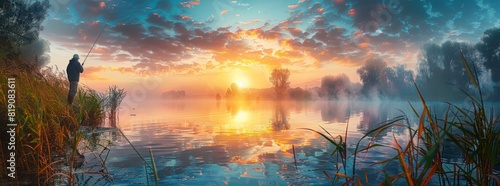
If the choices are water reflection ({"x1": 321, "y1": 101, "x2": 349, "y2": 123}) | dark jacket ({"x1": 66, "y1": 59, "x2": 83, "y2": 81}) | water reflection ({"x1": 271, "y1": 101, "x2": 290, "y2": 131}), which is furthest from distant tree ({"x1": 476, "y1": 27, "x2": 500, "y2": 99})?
dark jacket ({"x1": 66, "y1": 59, "x2": 83, "y2": 81})


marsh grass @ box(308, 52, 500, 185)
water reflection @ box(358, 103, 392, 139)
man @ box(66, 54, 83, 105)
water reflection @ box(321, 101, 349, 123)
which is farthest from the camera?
water reflection @ box(321, 101, 349, 123)

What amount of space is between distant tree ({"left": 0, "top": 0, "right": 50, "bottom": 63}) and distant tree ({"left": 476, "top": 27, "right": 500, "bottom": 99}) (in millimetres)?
89383

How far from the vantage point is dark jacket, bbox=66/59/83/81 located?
17.4 metres

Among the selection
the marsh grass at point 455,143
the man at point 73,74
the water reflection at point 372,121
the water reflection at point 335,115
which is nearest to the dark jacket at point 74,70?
the man at point 73,74

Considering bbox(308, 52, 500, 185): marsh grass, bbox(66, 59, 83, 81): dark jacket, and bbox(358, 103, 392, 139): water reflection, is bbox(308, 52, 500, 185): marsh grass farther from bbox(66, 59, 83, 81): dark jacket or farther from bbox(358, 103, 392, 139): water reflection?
bbox(66, 59, 83, 81): dark jacket

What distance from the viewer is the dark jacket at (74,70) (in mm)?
17375

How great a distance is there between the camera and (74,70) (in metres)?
17.5

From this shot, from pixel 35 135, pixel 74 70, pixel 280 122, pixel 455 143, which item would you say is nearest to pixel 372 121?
pixel 280 122

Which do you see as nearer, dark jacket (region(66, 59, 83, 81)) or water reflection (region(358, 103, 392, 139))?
dark jacket (region(66, 59, 83, 81))

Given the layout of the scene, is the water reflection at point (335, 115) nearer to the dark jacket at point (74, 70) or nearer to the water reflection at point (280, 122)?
the water reflection at point (280, 122)

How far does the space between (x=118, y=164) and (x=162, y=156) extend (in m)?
1.94

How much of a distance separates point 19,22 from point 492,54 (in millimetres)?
93408

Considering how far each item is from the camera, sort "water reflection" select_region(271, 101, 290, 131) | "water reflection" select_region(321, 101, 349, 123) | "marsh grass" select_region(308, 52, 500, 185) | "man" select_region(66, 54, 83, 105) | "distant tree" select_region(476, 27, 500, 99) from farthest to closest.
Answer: "distant tree" select_region(476, 27, 500, 99)
"water reflection" select_region(321, 101, 349, 123)
"water reflection" select_region(271, 101, 290, 131)
"man" select_region(66, 54, 83, 105)
"marsh grass" select_region(308, 52, 500, 185)

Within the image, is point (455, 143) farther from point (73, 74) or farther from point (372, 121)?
point (372, 121)
